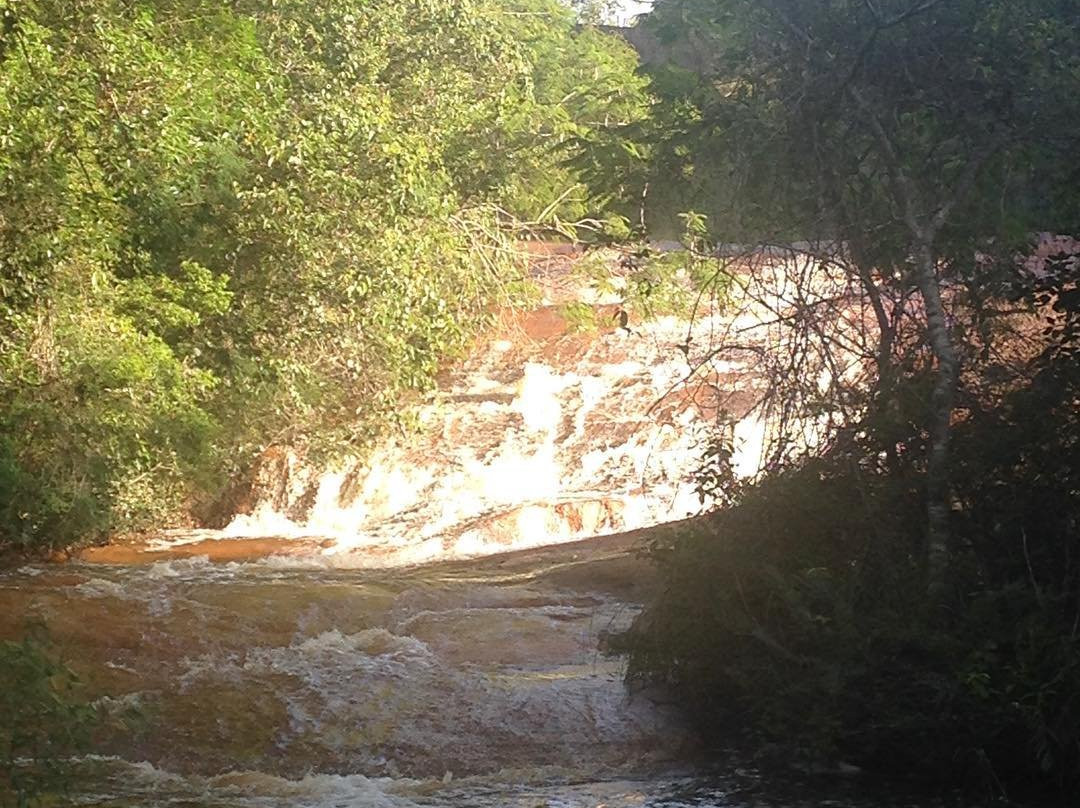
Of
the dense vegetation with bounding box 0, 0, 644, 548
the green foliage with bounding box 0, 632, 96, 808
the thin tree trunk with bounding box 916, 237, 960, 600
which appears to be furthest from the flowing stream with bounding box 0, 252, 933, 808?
the thin tree trunk with bounding box 916, 237, 960, 600

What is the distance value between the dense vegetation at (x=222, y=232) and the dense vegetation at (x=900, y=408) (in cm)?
508

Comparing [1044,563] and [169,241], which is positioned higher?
[169,241]

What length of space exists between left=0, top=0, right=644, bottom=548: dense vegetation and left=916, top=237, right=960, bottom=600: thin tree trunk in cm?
600

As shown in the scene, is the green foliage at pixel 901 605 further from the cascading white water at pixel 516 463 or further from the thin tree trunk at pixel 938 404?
the cascading white water at pixel 516 463

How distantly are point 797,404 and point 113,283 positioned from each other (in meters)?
7.41

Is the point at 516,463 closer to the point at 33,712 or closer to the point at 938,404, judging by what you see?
the point at 938,404

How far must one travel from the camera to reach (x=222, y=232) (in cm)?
1433

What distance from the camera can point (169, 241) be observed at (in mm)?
14055

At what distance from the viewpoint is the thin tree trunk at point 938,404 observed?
7.94m

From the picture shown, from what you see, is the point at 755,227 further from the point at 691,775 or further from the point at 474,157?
the point at 474,157

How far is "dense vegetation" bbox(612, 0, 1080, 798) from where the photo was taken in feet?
24.2

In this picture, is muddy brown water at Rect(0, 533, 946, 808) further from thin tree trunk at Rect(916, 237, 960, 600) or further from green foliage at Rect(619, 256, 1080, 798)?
thin tree trunk at Rect(916, 237, 960, 600)

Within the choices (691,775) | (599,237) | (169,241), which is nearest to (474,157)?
(169,241)

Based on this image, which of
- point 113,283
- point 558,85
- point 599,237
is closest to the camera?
point 599,237
